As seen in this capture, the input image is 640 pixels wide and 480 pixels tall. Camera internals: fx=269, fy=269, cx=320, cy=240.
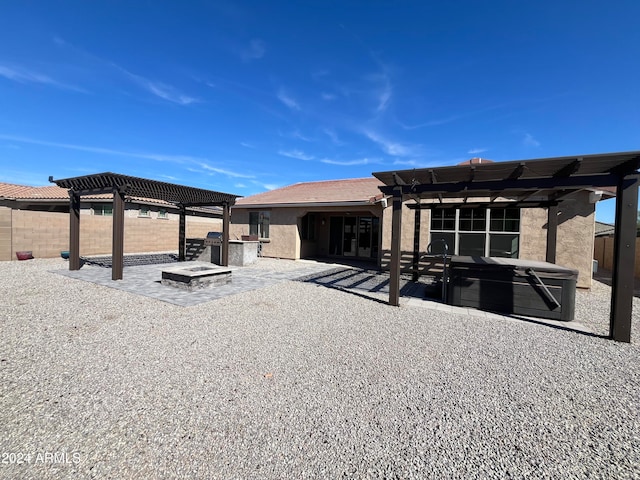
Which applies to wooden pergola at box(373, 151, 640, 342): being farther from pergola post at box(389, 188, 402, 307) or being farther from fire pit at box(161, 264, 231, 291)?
fire pit at box(161, 264, 231, 291)

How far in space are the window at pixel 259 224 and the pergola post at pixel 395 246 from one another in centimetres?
942

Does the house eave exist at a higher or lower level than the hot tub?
higher

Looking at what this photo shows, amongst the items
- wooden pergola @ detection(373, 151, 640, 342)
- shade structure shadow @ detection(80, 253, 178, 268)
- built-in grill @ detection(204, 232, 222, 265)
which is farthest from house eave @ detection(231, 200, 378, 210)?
wooden pergola @ detection(373, 151, 640, 342)

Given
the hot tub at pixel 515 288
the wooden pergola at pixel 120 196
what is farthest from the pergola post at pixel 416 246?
the wooden pergola at pixel 120 196

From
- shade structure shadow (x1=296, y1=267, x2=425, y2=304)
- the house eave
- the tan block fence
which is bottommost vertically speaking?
shade structure shadow (x1=296, y1=267, x2=425, y2=304)

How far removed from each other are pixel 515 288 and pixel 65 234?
56.2 feet

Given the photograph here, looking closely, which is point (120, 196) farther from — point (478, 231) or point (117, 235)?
point (478, 231)

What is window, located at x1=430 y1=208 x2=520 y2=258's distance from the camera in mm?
8953

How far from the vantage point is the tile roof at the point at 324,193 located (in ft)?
40.5

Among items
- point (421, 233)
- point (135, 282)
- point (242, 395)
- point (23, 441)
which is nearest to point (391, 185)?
point (421, 233)

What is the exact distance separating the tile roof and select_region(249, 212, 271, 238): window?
0.68m

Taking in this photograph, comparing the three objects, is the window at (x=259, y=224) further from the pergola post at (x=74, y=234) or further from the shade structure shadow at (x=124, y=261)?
the pergola post at (x=74, y=234)

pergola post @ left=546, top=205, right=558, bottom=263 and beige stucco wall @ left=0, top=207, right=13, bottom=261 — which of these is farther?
beige stucco wall @ left=0, top=207, right=13, bottom=261

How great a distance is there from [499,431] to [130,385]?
11.2 feet
